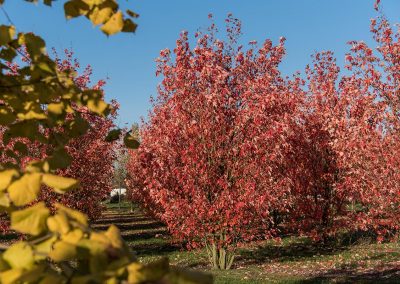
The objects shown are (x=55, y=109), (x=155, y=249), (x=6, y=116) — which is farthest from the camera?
(x=155, y=249)

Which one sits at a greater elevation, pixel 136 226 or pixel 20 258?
pixel 20 258

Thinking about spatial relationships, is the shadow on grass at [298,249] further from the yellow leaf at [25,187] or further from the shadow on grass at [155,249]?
the yellow leaf at [25,187]

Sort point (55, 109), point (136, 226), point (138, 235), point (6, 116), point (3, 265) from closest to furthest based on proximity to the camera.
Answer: point (3, 265) < point (55, 109) < point (6, 116) < point (138, 235) < point (136, 226)

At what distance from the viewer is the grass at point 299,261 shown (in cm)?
1145

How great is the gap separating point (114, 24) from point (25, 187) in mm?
868

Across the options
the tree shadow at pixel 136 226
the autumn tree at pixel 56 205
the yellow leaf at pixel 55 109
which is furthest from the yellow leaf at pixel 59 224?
the tree shadow at pixel 136 226

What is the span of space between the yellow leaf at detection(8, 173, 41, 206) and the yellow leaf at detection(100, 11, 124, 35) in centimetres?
79

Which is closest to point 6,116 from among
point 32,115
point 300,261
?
point 32,115

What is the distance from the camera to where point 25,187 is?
1647mm

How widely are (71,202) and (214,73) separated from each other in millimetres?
7473

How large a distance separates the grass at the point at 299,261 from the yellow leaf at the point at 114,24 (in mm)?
9005

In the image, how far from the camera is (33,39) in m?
2.11

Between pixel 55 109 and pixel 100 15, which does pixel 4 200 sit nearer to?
pixel 55 109

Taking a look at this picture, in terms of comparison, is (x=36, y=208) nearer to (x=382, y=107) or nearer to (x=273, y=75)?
(x=382, y=107)
